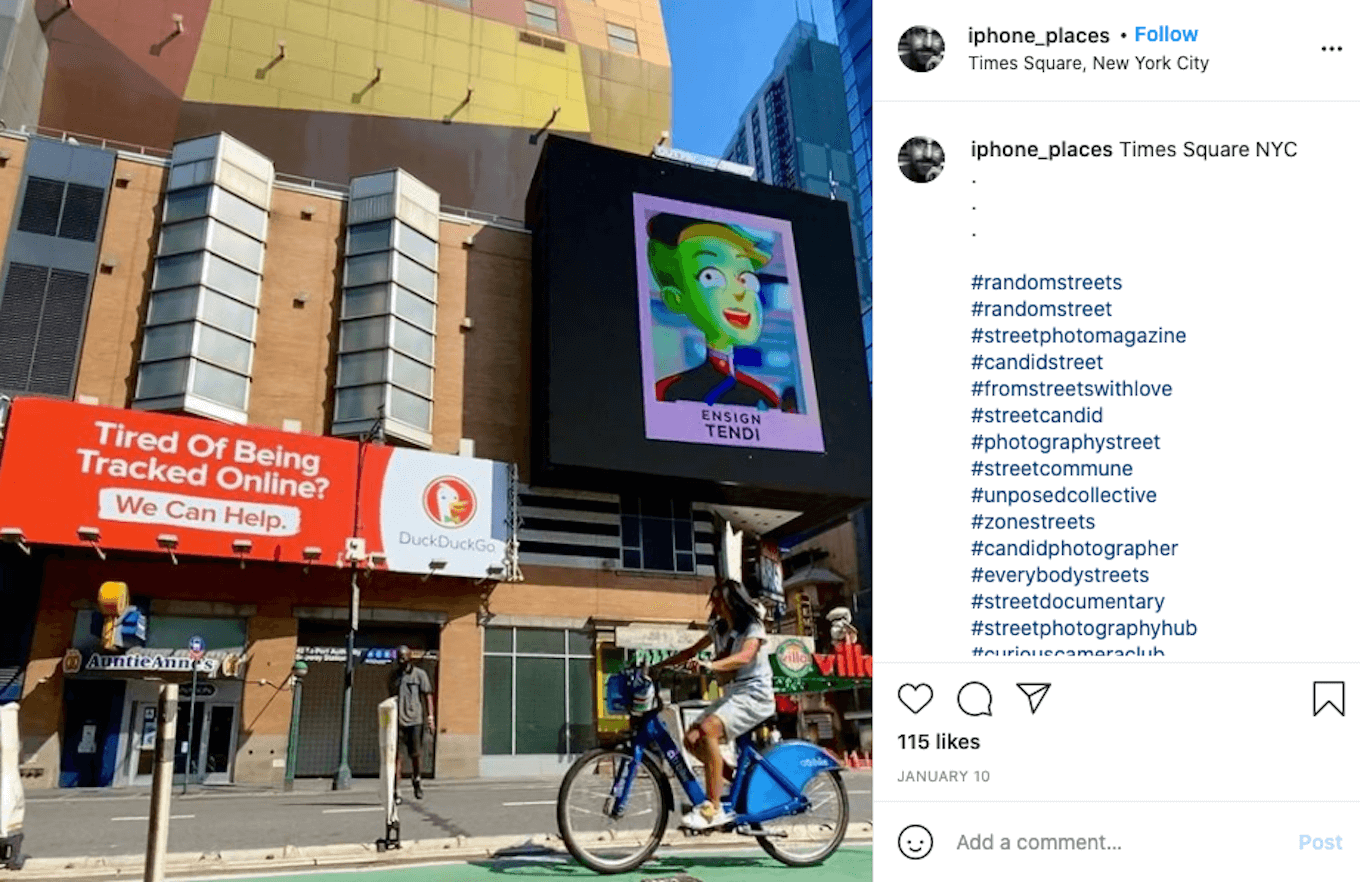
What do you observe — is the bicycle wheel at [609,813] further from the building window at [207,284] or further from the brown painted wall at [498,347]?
the brown painted wall at [498,347]

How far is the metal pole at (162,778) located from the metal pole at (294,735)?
61.5 feet

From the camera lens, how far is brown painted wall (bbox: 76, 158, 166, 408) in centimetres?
2275

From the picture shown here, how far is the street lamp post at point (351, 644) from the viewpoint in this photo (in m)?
18.5

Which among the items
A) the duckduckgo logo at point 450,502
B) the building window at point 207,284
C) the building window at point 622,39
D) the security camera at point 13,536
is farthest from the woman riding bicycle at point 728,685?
the building window at point 622,39

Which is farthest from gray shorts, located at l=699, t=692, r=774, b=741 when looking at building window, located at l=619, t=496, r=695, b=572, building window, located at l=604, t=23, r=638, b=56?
building window, located at l=604, t=23, r=638, b=56

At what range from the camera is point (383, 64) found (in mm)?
33375

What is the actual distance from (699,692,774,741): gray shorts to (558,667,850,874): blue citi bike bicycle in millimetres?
149

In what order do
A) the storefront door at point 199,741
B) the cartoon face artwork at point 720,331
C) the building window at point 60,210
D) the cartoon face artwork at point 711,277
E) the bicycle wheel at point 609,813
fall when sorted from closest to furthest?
the bicycle wheel at point 609,813 → the storefront door at point 199,741 → the building window at point 60,210 → the cartoon face artwork at point 720,331 → the cartoon face artwork at point 711,277
